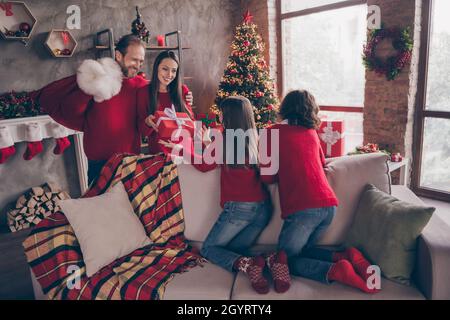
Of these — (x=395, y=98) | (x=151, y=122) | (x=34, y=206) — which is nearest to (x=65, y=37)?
(x=34, y=206)

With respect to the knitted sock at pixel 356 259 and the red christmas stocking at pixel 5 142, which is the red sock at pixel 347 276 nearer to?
the knitted sock at pixel 356 259

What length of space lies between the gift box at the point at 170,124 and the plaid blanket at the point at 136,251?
0.48 ft

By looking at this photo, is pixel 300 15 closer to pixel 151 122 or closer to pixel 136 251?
pixel 151 122

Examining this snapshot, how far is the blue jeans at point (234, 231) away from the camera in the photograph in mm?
1984

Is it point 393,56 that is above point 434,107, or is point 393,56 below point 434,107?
above

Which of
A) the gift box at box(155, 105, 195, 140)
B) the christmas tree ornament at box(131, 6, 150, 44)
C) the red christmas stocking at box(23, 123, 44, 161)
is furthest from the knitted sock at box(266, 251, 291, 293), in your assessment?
the christmas tree ornament at box(131, 6, 150, 44)

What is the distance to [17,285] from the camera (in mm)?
2527

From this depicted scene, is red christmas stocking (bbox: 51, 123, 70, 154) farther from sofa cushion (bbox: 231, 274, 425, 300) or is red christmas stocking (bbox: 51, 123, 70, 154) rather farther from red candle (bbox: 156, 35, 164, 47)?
sofa cushion (bbox: 231, 274, 425, 300)

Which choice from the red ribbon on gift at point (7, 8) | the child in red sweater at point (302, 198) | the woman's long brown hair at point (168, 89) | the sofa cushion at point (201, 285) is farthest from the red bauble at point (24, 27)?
the sofa cushion at point (201, 285)

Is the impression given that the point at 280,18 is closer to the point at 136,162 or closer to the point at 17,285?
the point at 136,162

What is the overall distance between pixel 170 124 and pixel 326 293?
4.16ft

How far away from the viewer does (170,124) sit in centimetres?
233

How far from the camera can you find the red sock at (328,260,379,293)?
1.67 m

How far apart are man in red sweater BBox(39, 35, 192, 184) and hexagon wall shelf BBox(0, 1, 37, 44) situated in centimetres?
172
